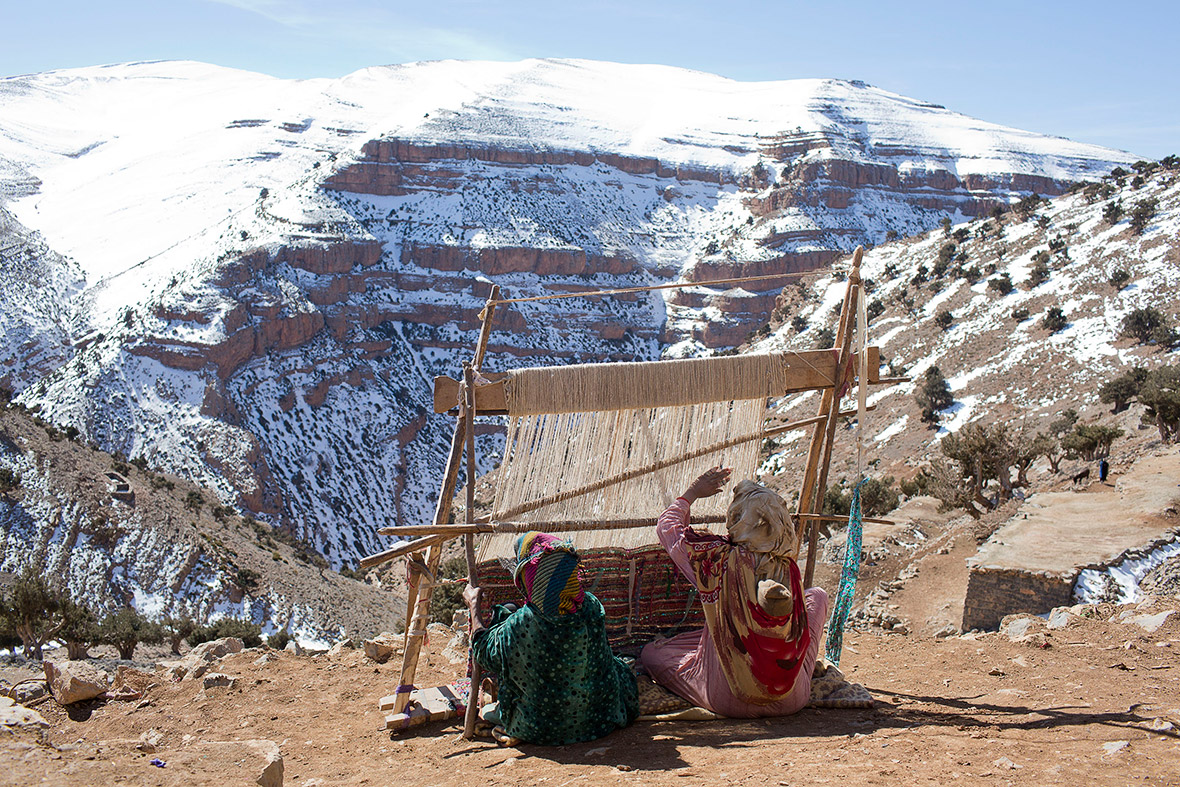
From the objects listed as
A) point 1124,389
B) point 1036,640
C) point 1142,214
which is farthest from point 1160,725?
point 1142,214

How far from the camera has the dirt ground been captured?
2.91 meters

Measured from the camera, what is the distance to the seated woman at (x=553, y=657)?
3.68 metres

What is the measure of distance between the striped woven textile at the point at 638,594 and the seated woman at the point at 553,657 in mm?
840

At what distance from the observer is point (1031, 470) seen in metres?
15.6

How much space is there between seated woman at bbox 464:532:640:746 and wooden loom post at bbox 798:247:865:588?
6.19 feet

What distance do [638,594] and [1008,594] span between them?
4.75 meters

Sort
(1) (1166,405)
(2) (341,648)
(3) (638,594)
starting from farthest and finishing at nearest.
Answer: (1) (1166,405) → (2) (341,648) → (3) (638,594)

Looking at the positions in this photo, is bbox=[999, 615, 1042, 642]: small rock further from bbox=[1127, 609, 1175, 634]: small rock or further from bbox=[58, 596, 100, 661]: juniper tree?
bbox=[58, 596, 100, 661]: juniper tree

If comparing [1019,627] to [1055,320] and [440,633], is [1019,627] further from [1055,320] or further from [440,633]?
[1055,320]

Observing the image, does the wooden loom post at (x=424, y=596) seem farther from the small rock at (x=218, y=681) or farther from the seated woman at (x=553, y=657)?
the small rock at (x=218, y=681)

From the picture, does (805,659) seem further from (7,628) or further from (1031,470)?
(7,628)

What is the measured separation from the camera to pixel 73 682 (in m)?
5.18

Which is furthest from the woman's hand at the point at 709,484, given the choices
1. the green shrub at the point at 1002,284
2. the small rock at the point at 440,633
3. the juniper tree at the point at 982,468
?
the green shrub at the point at 1002,284

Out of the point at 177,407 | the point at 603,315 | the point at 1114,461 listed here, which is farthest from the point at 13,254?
the point at 1114,461
